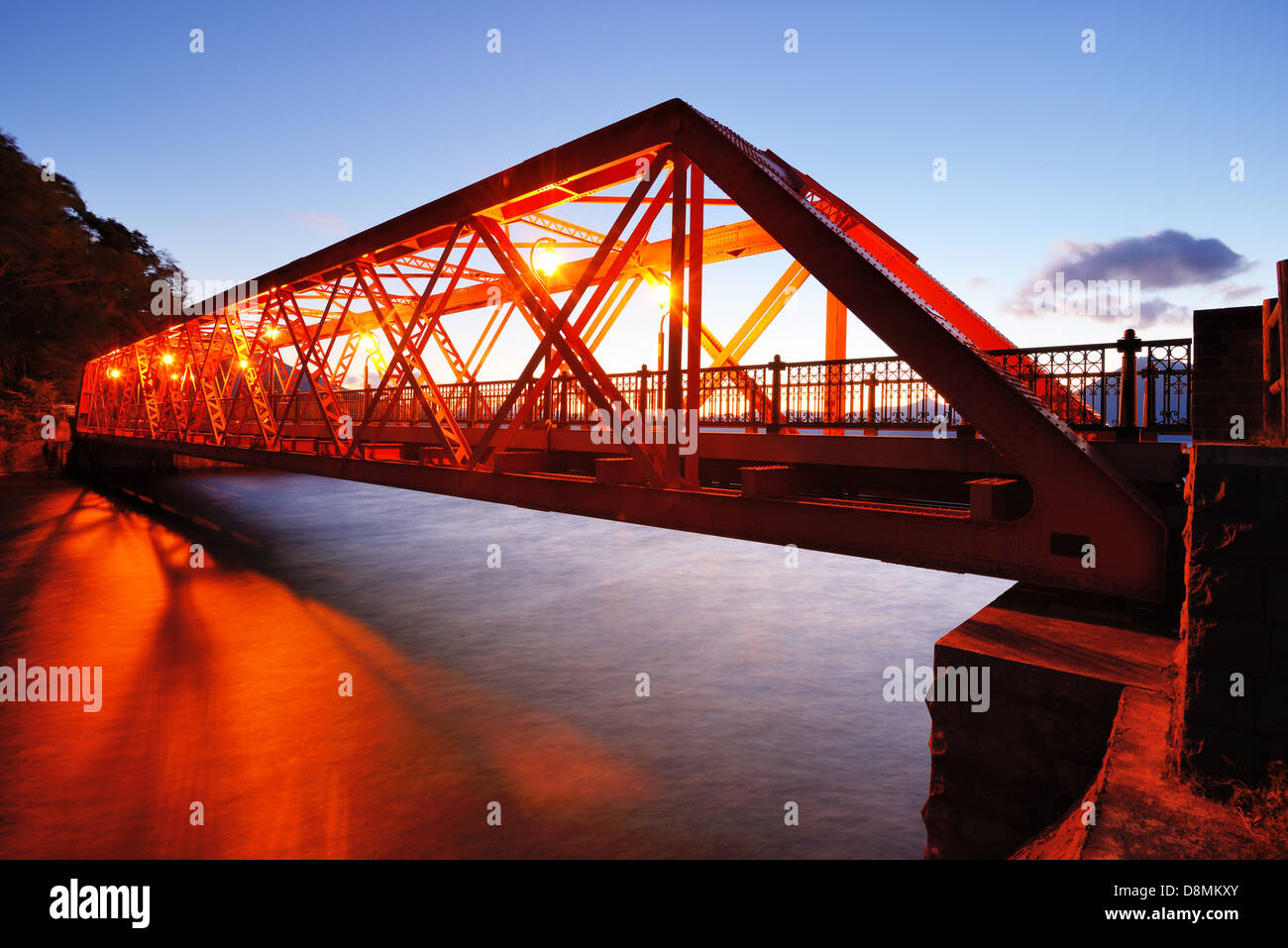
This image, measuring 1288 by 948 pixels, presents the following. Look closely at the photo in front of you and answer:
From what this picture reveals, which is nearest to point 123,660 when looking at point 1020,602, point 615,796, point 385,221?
point 385,221

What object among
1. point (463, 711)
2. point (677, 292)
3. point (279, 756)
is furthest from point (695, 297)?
point (279, 756)

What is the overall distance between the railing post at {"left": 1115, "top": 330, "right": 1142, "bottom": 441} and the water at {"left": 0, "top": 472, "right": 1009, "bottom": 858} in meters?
5.83

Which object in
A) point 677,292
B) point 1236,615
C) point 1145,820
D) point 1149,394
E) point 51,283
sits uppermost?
point 51,283

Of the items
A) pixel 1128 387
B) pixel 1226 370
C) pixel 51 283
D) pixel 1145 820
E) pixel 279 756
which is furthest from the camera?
pixel 51 283

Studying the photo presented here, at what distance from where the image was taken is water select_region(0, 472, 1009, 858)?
25.4 ft

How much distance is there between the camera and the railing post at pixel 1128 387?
331 inches

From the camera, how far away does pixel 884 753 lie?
1039 cm

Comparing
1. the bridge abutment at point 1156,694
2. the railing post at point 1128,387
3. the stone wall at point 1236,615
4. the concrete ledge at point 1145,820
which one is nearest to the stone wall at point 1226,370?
the bridge abutment at point 1156,694

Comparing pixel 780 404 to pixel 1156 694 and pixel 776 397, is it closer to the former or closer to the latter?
pixel 776 397

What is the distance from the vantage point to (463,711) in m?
11.0

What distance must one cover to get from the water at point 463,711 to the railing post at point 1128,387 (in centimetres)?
583

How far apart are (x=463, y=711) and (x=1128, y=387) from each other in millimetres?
11352
